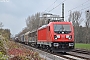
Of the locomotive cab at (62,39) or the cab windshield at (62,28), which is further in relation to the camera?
the cab windshield at (62,28)

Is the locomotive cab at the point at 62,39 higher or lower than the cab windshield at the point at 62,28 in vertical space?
lower

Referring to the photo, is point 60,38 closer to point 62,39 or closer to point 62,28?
point 62,39

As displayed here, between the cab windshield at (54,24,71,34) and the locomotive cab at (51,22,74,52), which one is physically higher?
the cab windshield at (54,24,71,34)

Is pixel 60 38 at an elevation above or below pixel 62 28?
below

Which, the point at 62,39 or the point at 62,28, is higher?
the point at 62,28

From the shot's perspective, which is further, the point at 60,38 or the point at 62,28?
the point at 62,28

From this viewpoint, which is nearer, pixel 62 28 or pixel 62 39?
pixel 62 39

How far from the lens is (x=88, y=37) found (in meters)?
70.3

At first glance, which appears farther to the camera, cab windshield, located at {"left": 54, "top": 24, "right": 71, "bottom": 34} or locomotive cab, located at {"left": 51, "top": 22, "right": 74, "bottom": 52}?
cab windshield, located at {"left": 54, "top": 24, "right": 71, "bottom": 34}

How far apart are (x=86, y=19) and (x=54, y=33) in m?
54.2

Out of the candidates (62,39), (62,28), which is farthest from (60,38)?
(62,28)

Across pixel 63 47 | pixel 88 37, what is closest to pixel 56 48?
pixel 63 47

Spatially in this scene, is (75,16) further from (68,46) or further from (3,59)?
(3,59)

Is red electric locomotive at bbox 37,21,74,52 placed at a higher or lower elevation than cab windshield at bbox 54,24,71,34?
lower
